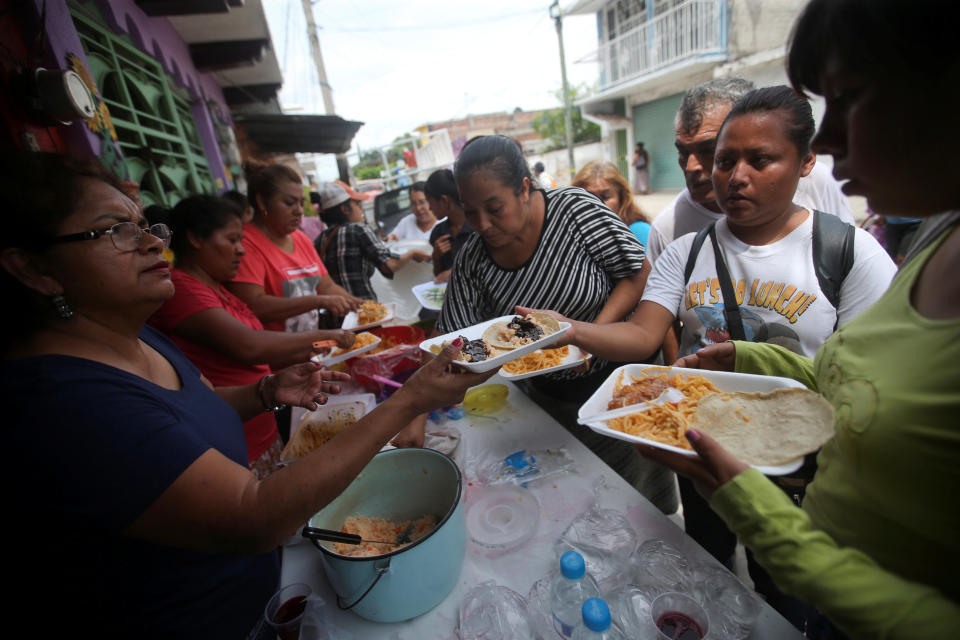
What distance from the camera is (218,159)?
7.00 m

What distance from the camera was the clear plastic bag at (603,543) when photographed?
128cm

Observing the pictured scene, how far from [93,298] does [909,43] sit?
1.97m

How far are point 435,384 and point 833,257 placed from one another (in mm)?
1603

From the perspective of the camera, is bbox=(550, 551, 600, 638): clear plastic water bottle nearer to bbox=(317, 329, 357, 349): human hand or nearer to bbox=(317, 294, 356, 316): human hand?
bbox=(317, 329, 357, 349): human hand

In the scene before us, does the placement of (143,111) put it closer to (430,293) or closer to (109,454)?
(430,293)

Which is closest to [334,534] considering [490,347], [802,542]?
[490,347]

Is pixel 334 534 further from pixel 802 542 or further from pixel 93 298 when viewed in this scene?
pixel 802 542

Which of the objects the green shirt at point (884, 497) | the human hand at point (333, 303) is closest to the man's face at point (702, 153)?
the green shirt at point (884, 497)

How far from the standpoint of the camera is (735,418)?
4.14 ft

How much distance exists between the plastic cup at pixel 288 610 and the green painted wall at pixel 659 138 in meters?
17.9

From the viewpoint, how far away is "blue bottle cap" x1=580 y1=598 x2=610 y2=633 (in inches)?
39.4

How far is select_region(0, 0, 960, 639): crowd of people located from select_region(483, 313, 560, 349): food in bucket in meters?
0.11

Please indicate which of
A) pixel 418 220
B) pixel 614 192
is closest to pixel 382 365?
pixel 614 192

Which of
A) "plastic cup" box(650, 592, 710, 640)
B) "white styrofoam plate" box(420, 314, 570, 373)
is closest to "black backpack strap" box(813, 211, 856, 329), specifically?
"white styrofoam plate" box(420, 314, 570, 373)
